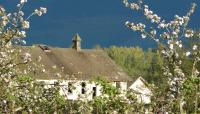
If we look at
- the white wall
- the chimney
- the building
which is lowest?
the white wall

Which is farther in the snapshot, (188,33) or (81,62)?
(81,62)

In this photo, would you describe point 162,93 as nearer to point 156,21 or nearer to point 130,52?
point 156,21

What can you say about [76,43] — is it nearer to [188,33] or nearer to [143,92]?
[143,92]

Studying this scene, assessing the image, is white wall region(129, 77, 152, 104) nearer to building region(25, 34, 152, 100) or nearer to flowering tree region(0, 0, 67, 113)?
flowering tree region(0, 0, 67, 113)

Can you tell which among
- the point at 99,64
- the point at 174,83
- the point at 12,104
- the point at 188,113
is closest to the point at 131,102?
the point at 188,113

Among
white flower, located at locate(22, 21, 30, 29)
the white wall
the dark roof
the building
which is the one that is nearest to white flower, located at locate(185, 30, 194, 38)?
the white wall

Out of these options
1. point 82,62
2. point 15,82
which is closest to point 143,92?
point 15,82

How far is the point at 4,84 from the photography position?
1117 cm

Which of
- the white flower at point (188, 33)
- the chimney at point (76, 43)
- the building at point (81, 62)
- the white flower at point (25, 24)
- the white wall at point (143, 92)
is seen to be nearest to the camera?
the white flower at point (188, 33)

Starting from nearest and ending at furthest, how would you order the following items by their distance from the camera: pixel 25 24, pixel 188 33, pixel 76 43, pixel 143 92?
pixel 188 33 < pixel 25 24 < pixel 143 92 < pixel 76 43

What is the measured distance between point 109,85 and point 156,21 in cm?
922

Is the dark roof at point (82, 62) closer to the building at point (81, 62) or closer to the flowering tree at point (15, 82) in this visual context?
the building at point (81, 62)

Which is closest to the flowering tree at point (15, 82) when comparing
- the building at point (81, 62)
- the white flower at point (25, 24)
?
the white flower at point (25, 24)

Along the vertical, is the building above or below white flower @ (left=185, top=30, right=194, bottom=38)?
above
